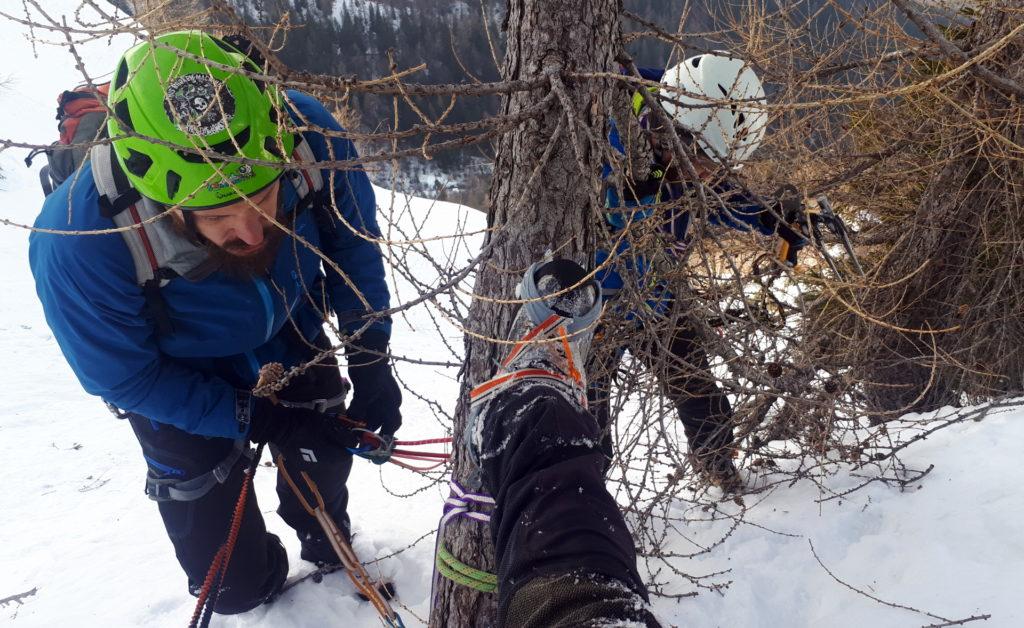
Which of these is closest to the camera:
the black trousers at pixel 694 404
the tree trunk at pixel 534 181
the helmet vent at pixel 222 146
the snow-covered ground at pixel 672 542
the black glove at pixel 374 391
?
the tree trunk at pixel 534 181

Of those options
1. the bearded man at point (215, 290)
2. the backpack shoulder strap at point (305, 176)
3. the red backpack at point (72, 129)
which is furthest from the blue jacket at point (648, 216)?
the red backpack at point (72, 129)

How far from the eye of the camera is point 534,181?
1.62m

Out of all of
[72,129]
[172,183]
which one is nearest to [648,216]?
[172,183]

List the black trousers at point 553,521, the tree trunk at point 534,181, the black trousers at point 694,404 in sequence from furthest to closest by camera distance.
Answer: the black trousers at point 694,404 → the tree trunk at point 534,181 → the black trousers at point 553,521

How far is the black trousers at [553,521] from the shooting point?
1.16 metres

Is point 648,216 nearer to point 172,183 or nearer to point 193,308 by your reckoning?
point 172,183

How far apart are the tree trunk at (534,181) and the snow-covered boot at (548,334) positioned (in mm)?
134

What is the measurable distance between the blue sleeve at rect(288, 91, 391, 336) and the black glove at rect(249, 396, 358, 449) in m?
0.44

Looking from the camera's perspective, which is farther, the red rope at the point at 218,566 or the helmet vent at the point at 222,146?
the red rope at the point at 218,566

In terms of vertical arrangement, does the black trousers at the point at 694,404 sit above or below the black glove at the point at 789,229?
below

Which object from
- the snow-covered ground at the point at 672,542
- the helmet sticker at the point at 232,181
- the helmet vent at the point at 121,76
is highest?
the helmet vent at the point at 121,76

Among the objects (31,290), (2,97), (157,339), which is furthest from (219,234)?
(2,97)

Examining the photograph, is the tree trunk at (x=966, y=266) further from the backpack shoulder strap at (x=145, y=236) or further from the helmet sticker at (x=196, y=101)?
the backpack shoulder strap at (x=145, y=236)

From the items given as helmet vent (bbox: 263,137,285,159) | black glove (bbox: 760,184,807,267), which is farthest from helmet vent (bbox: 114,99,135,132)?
black glove (bbox: 760,184,807,267)
